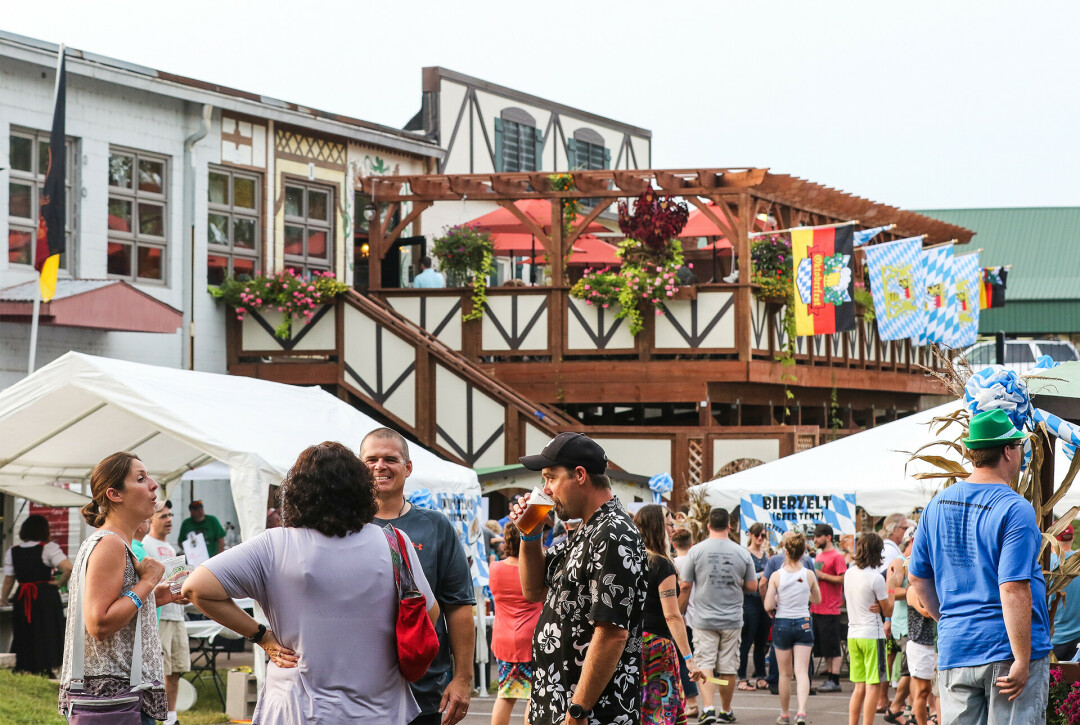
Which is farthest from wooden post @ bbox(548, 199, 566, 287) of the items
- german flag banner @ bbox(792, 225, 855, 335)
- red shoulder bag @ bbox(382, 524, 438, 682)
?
red shoulder bag @ bbox(382, 524, 438, 682)

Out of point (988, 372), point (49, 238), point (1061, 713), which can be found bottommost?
point (1061, 713)

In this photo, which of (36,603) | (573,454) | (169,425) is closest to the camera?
(573,454)

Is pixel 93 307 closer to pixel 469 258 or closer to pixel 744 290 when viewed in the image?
pixel 469 258

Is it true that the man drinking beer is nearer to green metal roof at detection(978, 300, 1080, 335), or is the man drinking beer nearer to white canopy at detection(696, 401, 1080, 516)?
white canopy at detection(696, 401, 1080, 516)

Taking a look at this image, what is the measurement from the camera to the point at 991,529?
531 centimetres

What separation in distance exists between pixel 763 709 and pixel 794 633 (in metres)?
1.25

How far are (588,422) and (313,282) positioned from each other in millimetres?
5134

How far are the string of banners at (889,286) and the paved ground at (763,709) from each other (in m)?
8.12

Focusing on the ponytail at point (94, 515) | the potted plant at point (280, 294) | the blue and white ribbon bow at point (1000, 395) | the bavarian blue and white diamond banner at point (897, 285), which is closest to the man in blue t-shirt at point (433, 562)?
the ponytail at point (94, 515)

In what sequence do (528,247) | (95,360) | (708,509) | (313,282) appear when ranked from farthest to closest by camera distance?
1. (528,247)
2. (313,282)
3. (708,509)
4. (95,360)

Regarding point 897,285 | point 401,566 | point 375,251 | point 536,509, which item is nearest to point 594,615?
point 536,509

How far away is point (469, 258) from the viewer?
22.0 metres

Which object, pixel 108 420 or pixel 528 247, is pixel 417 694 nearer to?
pixel 108 420

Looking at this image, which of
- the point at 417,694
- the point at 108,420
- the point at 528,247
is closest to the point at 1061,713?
the point at 417,694
